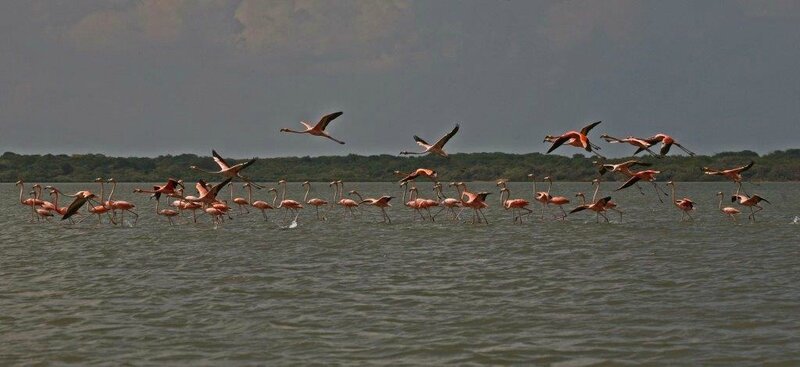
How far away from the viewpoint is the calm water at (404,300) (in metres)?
9.36

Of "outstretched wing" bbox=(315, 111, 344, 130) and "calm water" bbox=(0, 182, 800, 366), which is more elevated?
"outstretched wing" bbox=(315, 111, 344, 130)

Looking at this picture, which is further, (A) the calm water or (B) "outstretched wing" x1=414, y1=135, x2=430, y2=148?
(B) "outstretched wing" x1=414, y1=135, x2=430, y2=148

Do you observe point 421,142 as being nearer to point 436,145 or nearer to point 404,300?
point 436,145

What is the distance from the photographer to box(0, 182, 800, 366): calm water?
9359mm

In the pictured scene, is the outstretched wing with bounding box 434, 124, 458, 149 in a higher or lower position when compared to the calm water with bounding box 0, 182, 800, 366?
higher

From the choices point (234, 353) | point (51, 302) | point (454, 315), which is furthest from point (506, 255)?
point (234, 353)

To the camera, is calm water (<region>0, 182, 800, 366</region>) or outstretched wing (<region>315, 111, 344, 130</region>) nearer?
calm water (<region>0, 182, 800, 366</region>)

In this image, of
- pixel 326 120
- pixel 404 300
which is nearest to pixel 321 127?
pixel 326 120

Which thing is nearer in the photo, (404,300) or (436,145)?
(404,300)

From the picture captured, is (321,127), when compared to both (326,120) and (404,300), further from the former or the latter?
(404,300)

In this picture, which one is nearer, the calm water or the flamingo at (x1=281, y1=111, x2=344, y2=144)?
the calm water

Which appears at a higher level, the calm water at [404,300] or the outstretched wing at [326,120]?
the outstretched wing at [326,120]

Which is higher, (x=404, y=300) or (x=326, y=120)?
(x=326, y=120)

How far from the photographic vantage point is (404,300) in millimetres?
12242
